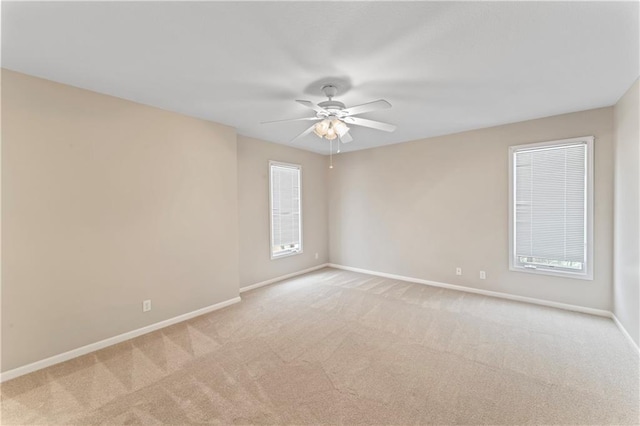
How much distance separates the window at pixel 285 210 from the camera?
505 centimetres

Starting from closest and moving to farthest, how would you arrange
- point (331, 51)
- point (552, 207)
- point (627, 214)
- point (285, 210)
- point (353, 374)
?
point (331, 51) → point (353, 374) → point (627, 214) → point (552, 207) → point (285, 210)

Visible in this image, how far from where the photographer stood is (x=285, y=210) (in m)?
5.27

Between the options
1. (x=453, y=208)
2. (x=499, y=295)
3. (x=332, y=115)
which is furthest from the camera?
(x=453, y=208)

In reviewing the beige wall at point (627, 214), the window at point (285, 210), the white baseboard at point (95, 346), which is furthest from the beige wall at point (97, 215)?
the beige wall at point (627, 214)

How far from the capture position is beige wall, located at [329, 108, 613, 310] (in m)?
3.46

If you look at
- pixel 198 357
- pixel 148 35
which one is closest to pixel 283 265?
pixel 198 357

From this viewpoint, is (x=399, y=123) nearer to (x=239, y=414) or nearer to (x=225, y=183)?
(x=225, y=183)

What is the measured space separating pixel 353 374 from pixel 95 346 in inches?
100.0

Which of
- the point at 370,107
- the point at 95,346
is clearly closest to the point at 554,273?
the point at 370,107

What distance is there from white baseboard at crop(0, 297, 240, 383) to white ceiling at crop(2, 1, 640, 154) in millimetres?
2501

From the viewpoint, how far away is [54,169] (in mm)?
2533

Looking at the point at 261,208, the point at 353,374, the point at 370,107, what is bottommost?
the point at 353,374

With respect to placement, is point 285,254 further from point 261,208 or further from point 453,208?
point 453,208

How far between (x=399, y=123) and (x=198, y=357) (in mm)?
3694
